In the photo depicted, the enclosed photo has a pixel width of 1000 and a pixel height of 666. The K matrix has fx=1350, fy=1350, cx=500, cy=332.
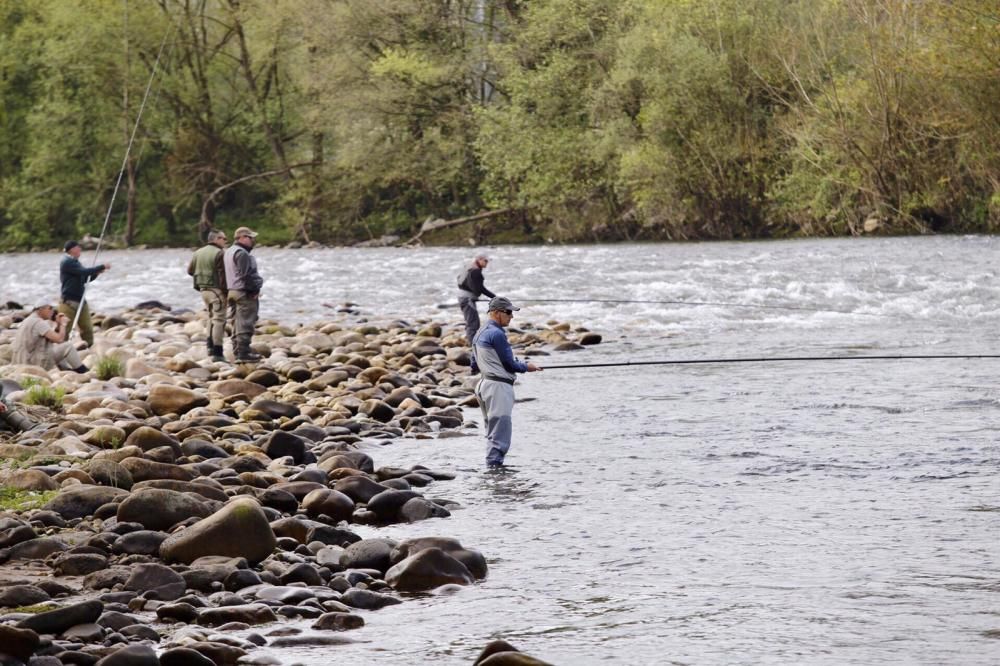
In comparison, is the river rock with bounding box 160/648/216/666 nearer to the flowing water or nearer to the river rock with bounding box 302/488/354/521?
the flowing water

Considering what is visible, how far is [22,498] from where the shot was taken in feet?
26.1

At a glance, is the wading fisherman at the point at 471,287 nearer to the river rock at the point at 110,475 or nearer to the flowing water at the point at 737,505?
the flowing water at the point at 737,505

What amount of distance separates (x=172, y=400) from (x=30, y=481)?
383cm

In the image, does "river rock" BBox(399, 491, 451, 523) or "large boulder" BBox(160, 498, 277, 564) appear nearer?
"large boulder" BBox(160, 498, 277, 564)

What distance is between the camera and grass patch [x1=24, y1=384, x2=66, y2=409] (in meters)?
11.6

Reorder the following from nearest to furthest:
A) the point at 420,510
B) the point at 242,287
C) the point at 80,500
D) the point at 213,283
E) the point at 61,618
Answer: the point at 61,618
the point at 80,500
the point at 420,510
the point at 242,287
the point at 213,283

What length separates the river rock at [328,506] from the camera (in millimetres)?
8172

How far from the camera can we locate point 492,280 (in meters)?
29.5

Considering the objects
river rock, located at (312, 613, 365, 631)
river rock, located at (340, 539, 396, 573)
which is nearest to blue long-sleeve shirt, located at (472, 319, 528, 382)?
river rock, located at (340, 539, 396, 573)

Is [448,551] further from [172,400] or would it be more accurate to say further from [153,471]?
[172,400]

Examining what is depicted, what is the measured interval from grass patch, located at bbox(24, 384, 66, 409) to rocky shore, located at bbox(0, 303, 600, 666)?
3cm

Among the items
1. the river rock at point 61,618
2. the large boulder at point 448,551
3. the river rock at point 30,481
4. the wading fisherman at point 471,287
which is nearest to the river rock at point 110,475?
the river rock at point 30,481

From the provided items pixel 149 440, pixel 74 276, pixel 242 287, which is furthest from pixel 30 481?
pixel 74 276

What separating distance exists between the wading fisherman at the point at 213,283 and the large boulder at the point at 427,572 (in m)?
9.69
